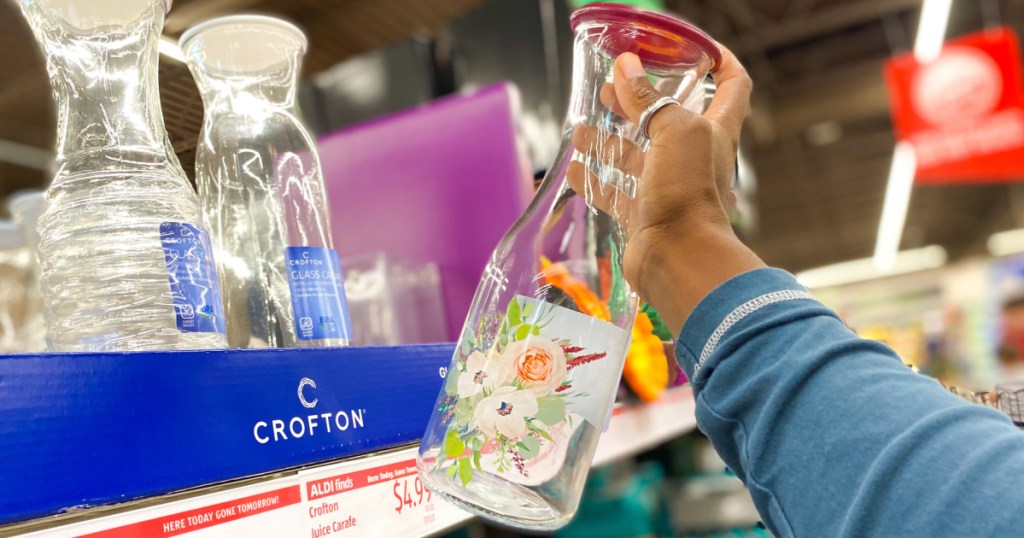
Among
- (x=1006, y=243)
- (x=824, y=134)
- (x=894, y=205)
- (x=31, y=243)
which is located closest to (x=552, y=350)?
(x=31, y=243)

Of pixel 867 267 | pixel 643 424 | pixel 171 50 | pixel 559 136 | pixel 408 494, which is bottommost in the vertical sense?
pixel 867 267

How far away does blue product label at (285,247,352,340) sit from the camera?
29.1 inches

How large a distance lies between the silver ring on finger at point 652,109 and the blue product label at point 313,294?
327 mm

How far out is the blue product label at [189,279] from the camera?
0.63 meters

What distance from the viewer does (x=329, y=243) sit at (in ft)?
2.87

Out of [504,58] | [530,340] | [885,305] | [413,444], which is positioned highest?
[504,58]

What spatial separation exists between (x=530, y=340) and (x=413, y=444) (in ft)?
0.67

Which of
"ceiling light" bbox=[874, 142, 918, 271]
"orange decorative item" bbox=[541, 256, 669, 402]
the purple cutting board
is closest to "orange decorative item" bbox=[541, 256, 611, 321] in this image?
"orange decorative item" bbox=[541, 256, 669, 402]

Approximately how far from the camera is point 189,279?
2.08ft

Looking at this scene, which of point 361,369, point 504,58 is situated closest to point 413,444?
point 361,369

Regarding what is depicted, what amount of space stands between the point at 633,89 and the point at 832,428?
30 cm

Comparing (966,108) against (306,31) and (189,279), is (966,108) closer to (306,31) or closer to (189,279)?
(306,31)

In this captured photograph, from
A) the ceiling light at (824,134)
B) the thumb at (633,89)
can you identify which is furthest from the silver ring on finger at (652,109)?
the ceiling light at (824,134)

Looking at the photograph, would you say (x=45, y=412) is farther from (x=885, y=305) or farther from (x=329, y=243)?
(x=885, y=305)
